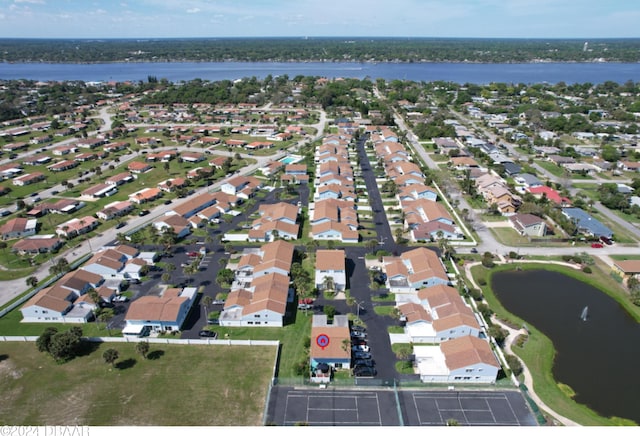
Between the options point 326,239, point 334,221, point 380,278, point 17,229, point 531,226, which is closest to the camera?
point 380,278

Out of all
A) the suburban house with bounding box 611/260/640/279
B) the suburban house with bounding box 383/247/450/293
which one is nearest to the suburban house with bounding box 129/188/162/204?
the suburban house with bounding box 383/247/450/293

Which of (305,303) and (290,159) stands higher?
(290,159)

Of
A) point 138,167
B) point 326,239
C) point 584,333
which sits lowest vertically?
point 584,333

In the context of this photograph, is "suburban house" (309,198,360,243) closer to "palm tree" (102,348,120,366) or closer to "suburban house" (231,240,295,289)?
"suburban house" (231,240,295,289)

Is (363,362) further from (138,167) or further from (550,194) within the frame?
(138,167)

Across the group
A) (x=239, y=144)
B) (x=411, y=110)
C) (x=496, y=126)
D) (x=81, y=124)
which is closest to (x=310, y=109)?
(x=411, y=110)

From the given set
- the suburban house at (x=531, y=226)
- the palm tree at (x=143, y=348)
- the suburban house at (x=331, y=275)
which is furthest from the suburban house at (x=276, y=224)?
the suburban house at (x=531, y=226)

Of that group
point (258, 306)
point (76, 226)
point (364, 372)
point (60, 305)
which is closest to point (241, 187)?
point (76, 226)

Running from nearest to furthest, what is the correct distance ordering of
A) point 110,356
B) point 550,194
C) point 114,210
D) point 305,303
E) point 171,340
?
point 110,356 < point 171,340 < point 305,303 < point 114,210 < point 550,194
